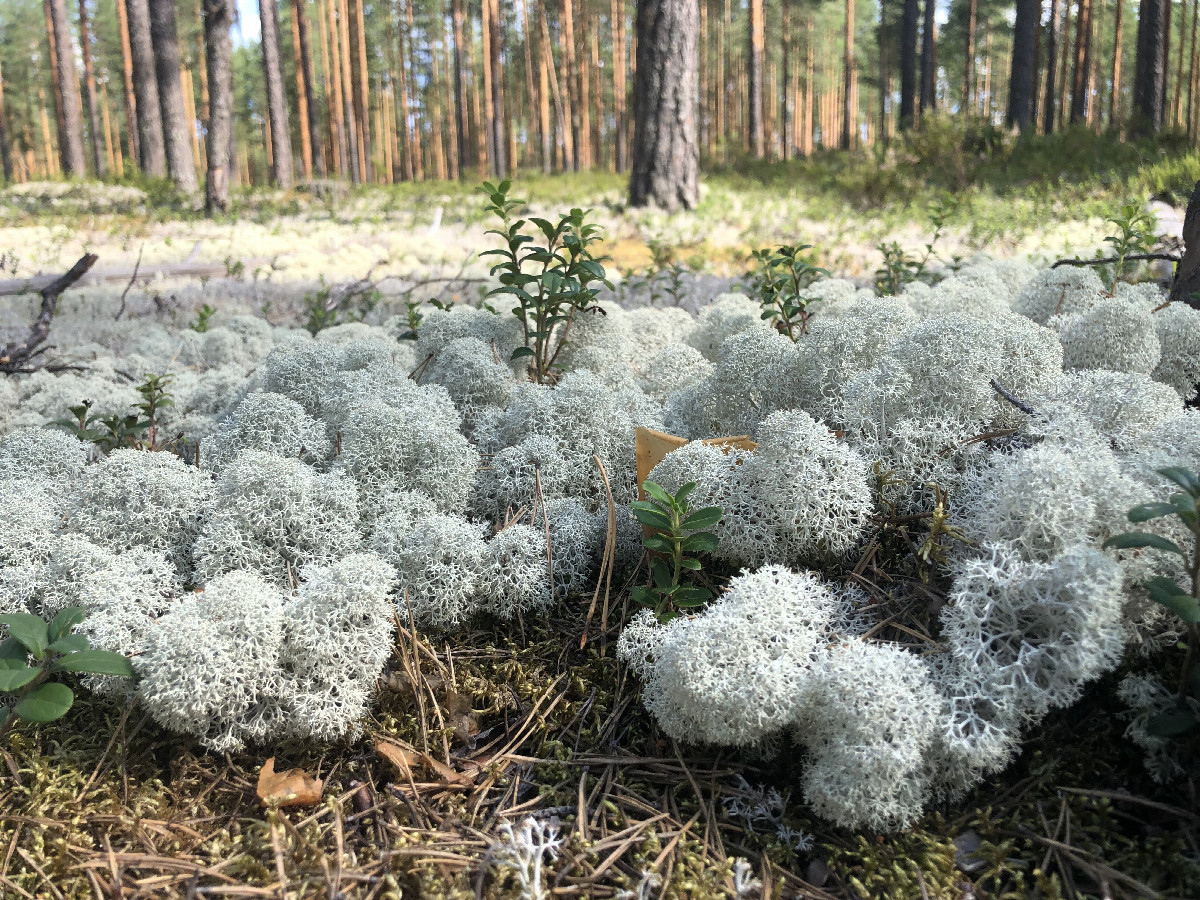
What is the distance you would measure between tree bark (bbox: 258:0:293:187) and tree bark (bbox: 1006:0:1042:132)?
14.1 meters

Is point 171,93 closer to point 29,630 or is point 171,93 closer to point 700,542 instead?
point 29,630

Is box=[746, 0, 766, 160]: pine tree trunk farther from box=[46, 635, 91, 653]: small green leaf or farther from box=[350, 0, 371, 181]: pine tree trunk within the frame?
box=[46, 635, 91, 653]: small green leaf

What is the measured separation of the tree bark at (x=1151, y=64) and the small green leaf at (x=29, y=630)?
15236 millimetres

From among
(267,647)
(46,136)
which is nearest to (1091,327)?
(267,647)

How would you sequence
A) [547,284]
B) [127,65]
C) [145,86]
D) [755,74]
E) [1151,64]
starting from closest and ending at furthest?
[547,284], [1151,64], [145,86], [755,74], [127,65]

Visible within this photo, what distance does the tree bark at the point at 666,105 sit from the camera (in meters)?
7.31

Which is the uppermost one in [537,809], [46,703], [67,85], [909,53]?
[909,53]

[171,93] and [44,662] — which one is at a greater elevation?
[171,93]

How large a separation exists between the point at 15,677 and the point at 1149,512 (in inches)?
78.4

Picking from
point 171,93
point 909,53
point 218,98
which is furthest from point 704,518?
point 909,53

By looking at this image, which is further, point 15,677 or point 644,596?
point 644,596

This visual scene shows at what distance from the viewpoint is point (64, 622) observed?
155 centimetres

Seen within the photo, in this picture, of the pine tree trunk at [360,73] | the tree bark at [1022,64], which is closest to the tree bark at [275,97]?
the pine tree trunk at [360,73]

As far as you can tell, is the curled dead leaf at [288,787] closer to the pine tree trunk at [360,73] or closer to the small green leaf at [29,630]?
the small green leaf at [29,630]
